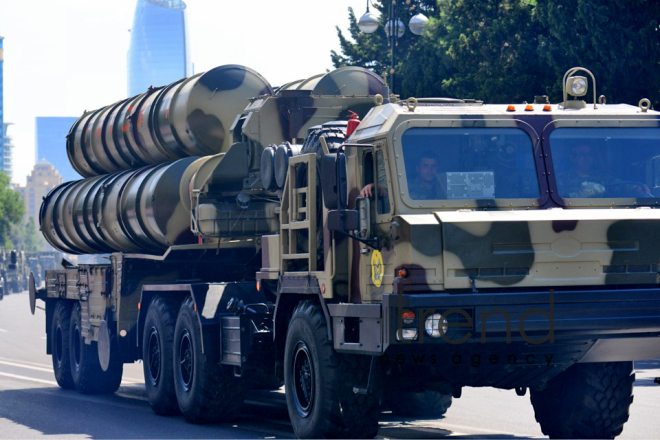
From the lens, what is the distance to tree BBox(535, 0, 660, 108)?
25.3 meters

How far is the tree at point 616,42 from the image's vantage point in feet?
82.9

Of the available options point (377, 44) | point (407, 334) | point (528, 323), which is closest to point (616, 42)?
point (528, 323)

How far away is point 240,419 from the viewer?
13.0 m

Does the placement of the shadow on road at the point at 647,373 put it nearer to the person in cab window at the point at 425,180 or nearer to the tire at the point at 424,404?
the tire at the point at 424,404

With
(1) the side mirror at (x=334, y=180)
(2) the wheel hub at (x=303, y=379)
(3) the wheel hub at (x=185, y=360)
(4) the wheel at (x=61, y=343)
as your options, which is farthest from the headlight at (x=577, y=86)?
(4) the wheel at (x=61, y=343)

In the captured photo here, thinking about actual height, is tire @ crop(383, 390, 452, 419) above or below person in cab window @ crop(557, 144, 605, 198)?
below

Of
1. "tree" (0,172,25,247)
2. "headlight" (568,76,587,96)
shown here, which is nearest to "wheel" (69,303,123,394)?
"headlight" (568,76,587,96)

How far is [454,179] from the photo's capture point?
352 inches

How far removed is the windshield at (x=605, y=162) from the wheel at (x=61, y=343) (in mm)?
10718

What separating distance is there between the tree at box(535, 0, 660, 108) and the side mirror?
17.5 meters

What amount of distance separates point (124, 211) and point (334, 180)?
7.14 m

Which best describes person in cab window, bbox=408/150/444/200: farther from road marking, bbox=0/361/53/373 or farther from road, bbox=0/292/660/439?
road marking, bbox=0/361/53/373

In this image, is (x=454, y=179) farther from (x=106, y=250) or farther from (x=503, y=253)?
(x=106, y=250)

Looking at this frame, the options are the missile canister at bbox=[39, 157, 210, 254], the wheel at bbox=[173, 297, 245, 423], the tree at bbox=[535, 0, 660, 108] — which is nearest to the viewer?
the wheel at bbox=[173, 297, 245, 423]
